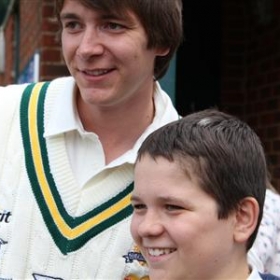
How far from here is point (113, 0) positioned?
2.43 metres

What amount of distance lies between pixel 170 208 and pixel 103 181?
52 cm

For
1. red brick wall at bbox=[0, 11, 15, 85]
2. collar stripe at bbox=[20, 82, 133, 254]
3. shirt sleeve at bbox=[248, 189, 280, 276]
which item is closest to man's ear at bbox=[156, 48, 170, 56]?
collar stripe at bbox=[20, 82, 133, 254]

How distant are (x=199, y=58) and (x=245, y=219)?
14.2ft

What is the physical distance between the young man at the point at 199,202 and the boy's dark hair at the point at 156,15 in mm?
453

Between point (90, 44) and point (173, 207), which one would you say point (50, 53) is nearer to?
point (90, 44)

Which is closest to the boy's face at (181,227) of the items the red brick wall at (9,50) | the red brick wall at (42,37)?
the red brick wall at (42,37)

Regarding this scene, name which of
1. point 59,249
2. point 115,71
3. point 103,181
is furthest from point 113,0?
point 59,249

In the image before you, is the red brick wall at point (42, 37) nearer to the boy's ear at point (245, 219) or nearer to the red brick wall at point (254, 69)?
the red brick wall at point (254, 69)

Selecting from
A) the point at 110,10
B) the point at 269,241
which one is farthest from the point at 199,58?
the point at 110,10

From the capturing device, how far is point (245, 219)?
2.15 meters

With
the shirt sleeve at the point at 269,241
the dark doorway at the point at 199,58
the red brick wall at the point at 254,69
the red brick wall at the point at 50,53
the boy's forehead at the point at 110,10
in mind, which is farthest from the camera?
the dark doorway at the point at 199,58

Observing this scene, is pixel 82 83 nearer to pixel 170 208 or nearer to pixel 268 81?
pixel 170 208

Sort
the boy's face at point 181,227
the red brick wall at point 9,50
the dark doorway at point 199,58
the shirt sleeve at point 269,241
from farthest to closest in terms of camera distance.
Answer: the red brick wall at point 9,50 < the dark doorway at point 199,58 < the shirt sleeve at point 269,241 < the boy's face at point 181,227

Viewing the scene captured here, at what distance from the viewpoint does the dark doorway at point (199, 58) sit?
634cm
